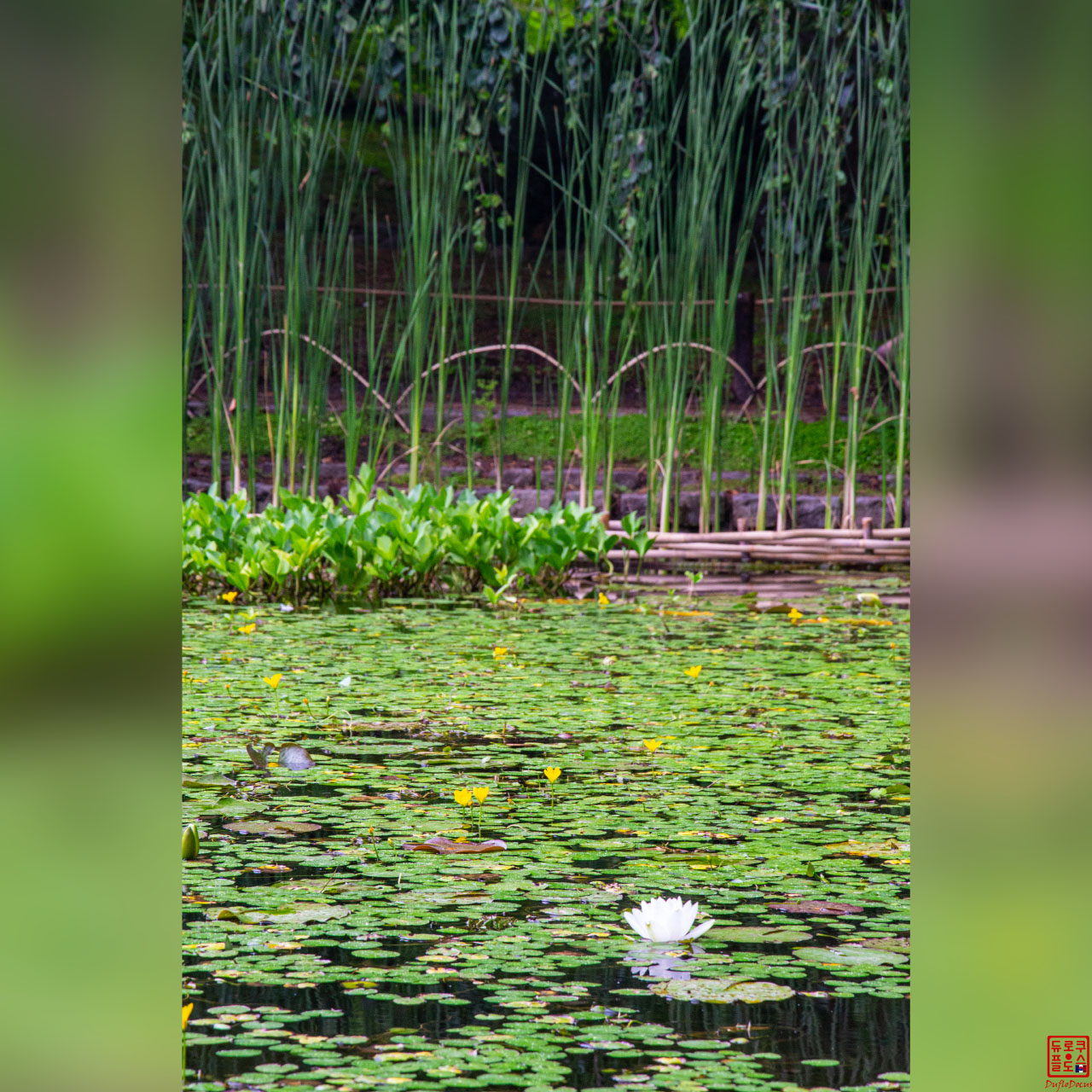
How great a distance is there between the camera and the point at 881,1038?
1.09 meters

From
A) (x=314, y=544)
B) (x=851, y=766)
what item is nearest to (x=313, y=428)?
(x=314, y=544)

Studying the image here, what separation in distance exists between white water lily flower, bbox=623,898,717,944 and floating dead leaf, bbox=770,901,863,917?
0.47ft

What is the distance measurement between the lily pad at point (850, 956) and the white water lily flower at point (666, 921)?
0.09m

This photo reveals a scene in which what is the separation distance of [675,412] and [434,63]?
123cm

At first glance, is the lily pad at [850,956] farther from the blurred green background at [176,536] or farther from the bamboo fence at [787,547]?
the bamboo fence at [787,547]

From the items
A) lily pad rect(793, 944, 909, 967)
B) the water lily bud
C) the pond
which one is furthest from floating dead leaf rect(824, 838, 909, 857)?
the water lily bud

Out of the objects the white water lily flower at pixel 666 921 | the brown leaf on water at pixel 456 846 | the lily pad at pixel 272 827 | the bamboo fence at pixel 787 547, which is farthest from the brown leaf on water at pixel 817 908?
the bamboo fence at pixel 787 547

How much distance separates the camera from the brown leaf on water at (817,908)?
54.0 inches

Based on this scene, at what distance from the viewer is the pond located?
106 centimetres

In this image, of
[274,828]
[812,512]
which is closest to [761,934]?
[274,828]

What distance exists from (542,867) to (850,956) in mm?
376

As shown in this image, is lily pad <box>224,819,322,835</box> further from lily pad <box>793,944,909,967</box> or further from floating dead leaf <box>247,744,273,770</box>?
lily pad <box>793,944,909,967</box>

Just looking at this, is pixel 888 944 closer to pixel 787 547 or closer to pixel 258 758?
pixel 258 758

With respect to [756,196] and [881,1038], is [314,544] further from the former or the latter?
[881,1038]
